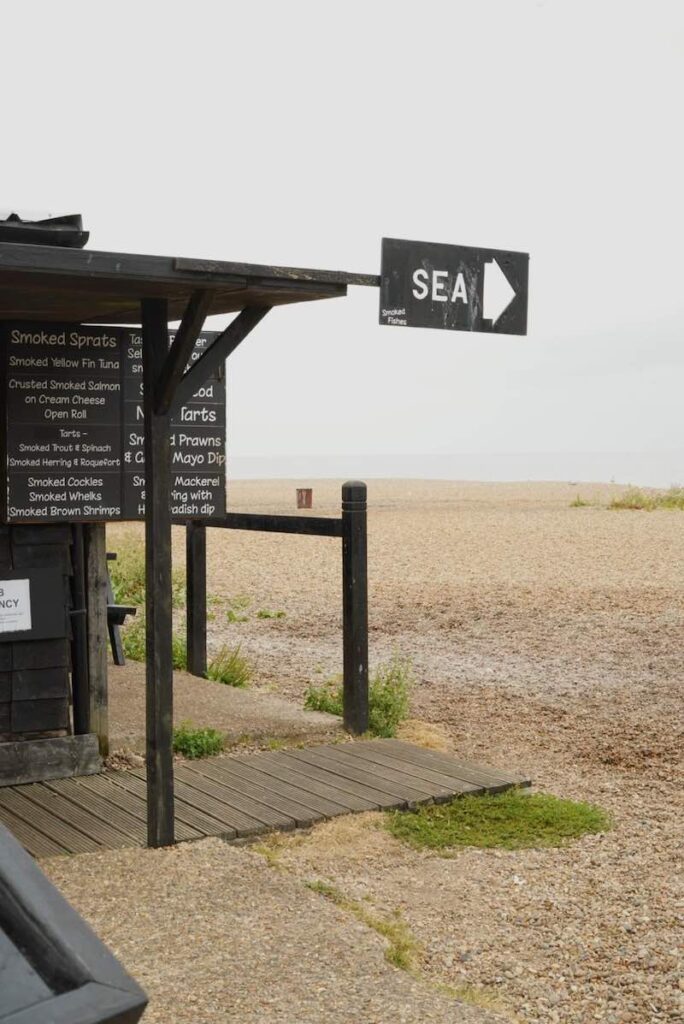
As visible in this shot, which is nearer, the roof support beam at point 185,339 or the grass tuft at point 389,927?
the grass tuft at point 389,927

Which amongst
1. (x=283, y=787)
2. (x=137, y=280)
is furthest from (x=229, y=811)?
(x=137, y=280)

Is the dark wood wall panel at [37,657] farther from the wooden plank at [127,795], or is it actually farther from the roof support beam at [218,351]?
the roof support beam at [218,351]

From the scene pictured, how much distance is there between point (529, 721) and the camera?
8.69 m

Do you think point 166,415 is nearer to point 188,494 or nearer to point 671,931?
point 188,494

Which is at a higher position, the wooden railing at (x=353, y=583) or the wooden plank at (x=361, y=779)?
the wooden railing at (x=353, y=583)

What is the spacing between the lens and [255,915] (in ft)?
14.7

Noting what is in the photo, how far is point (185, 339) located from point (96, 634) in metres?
2.30

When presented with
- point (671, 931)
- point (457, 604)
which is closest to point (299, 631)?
point (457, 604)

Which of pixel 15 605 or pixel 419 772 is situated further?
pixel 419 772

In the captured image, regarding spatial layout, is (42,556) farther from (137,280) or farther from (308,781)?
(137,280)

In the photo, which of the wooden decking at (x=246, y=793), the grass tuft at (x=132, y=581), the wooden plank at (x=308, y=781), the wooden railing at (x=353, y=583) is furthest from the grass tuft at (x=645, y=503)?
the wooden plank at (x=308, y=781)

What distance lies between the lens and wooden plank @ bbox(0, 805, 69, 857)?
526cm

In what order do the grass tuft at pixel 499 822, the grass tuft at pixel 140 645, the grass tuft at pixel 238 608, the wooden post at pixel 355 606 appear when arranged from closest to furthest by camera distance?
1. the grass tuft at pixel 499 822
2. the wooden post at pixel 355 606
3. the grass tuft at pixel 140 645
4. the grass tuft at pixel 238 608

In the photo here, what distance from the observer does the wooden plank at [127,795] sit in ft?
18.2
